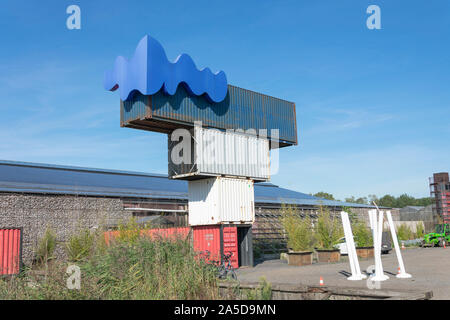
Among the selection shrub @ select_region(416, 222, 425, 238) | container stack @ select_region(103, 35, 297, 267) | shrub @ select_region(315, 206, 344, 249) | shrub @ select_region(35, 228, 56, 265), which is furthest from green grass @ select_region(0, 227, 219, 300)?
shrub @ select_region(416, 222, 425, 238)

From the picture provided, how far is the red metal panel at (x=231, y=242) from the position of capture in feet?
69.8

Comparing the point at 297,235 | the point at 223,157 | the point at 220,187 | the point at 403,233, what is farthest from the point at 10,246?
the point at 403,233

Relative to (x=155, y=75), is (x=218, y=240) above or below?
below

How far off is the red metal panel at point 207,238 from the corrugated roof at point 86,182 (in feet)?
28.2

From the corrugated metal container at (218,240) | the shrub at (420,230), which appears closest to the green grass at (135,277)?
the corrugated metal container at (218,240)

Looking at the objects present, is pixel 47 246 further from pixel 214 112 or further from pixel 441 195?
pixel 441 195

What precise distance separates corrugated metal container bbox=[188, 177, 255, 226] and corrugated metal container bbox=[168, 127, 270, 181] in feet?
1.73

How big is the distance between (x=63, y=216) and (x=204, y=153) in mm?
11432

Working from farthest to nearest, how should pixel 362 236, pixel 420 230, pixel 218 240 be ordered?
1. pixel 420 230
2. pixel 362 236
3. pixel 218 240

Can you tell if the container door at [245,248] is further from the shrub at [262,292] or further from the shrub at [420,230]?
the shrub at [420,230]

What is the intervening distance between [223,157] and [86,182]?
15004 millimetres

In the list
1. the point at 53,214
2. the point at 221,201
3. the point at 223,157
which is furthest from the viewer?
the point at 53,214

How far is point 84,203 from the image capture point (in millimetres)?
27953

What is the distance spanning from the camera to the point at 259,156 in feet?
79.6
